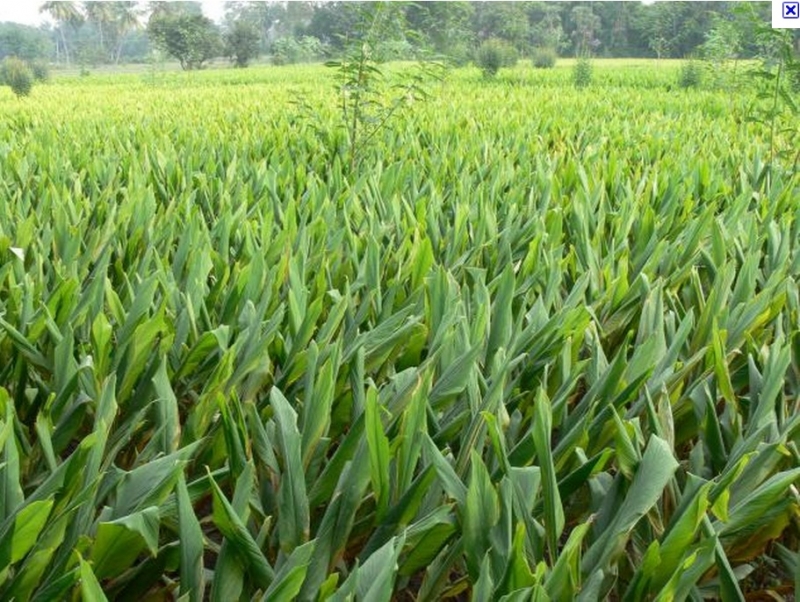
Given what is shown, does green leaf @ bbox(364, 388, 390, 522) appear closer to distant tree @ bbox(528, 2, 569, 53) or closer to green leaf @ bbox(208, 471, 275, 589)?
green leaf @ bbox(208, 471, 275, 589)

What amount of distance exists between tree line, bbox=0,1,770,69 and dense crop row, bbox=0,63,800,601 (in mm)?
2166

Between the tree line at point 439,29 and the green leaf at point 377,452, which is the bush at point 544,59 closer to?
the tree line at point 439,29

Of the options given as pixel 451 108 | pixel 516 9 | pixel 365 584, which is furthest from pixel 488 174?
pixel 516 9

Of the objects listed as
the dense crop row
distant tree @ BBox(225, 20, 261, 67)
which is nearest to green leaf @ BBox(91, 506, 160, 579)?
the dense crop row

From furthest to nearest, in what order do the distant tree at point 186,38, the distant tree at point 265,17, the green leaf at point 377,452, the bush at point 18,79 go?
the distant tree at point 265,17, the distant tree at point 186,38, the bush at point 18,79, the green leaf at point 377,452

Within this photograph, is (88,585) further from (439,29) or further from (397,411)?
(439,29)

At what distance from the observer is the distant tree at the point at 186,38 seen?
27781mm

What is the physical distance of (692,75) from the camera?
14359 millimetres

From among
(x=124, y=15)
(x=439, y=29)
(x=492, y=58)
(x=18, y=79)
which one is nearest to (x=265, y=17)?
(x=124, y=15)

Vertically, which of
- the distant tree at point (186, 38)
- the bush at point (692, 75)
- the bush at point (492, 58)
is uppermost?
the distant tree at point (186, 38)

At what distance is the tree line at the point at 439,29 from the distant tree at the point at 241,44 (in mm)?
58

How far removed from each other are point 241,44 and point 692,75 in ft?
111

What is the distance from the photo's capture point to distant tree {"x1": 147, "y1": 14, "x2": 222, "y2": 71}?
2778 cm

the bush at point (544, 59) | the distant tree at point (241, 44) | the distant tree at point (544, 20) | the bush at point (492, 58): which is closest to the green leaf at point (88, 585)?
the bush at point (492, 58)
